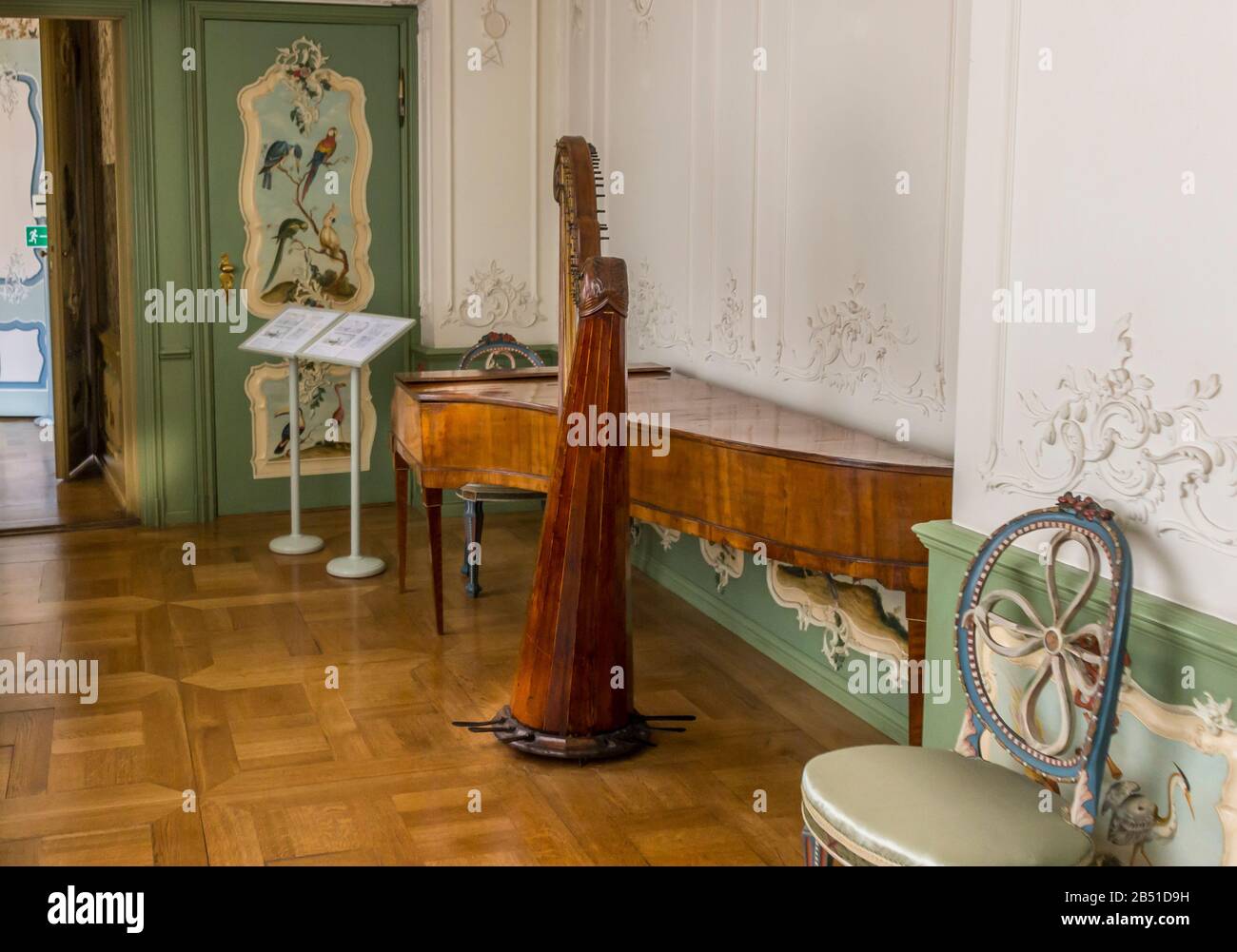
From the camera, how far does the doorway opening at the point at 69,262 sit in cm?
687

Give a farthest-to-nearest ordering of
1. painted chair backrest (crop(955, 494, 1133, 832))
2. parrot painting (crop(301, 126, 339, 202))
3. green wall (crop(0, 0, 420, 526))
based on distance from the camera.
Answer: parrot painting (crop(301, 126, 339, 202)) → green wall (crop(0, 0, 420, 526)) → painted chair backrest (crop(955, 494, 1133, 832))

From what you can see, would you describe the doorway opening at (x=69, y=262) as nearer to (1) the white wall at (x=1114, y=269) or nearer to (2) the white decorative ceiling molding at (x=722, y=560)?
(2) the white decorative ceiling molding at (x=722, y=560)

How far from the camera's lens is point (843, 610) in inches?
172

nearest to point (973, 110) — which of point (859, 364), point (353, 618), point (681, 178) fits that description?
point (859, 364)

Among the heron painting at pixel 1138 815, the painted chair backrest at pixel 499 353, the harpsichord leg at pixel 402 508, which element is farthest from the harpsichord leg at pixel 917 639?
Result: the painted chair backrest at pixel 499 353

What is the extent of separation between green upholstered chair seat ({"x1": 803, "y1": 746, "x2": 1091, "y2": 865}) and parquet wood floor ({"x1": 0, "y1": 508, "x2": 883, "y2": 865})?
79cm

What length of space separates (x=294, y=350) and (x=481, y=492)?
130 centimetres

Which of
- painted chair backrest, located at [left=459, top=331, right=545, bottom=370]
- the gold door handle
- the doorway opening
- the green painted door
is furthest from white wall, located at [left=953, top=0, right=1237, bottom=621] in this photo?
the doorway opening

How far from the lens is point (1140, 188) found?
2582 millimetres

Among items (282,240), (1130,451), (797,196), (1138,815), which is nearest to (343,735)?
(797,196)

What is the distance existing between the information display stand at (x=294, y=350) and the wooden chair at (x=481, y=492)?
2.43ft

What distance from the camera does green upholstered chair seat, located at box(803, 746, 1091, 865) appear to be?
2.39 meters

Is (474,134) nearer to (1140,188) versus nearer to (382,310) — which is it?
(382,310)

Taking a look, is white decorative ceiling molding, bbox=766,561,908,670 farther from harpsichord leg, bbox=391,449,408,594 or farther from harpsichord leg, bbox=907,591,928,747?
harpsichord leg, bbox=391,449,408,594
